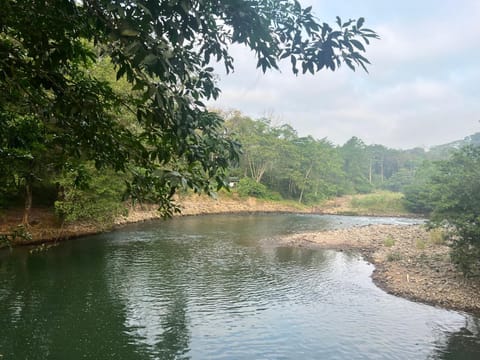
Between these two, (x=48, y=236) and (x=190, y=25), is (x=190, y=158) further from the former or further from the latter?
(x=48, y=236)

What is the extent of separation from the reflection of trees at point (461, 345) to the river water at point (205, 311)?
1.3 inches

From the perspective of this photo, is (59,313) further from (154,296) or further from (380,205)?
(380,205)

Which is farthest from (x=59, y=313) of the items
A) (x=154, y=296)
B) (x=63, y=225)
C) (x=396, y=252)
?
(x=396, y=252)

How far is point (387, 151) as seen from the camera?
93625 millimetres

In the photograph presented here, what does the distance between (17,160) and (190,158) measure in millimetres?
2568

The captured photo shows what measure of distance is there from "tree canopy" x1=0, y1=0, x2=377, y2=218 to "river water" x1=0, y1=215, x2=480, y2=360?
8.35 meters

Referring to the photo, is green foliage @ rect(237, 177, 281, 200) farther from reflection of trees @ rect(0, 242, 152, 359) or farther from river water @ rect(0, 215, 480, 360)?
reflection of trees @ rect(0, 242, 152, 359)

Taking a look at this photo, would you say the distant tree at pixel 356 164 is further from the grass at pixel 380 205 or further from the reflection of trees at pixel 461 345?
the reflection of trees at pixel 461 345

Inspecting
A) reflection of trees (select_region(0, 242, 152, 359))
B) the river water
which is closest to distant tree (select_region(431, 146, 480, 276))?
the river water

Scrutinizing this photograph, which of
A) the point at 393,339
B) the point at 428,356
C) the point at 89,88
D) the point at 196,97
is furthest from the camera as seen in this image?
the point at 393,339

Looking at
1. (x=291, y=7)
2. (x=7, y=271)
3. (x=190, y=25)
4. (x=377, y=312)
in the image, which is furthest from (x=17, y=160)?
(x=7, y=271)

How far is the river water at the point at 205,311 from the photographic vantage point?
10.5 meters

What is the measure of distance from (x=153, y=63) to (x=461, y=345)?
13042 mm

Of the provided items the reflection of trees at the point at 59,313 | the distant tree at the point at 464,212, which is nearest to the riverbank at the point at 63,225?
the reflection of trees at the point at 59,313
